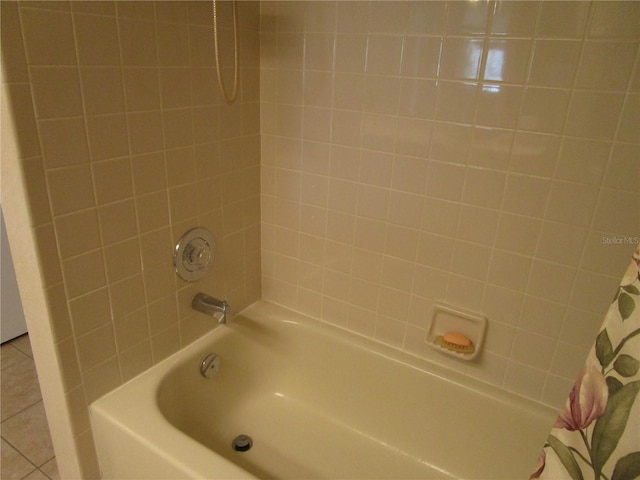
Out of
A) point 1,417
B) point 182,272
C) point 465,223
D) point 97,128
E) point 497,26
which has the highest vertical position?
point 497,26

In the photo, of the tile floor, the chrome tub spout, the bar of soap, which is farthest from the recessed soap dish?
the tile floor

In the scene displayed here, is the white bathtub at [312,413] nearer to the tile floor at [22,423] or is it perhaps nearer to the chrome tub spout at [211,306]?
the chrome tub spout at [211,306]

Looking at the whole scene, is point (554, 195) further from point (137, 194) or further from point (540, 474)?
point (137, 194)

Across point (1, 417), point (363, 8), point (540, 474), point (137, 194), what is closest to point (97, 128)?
point (137, 194)

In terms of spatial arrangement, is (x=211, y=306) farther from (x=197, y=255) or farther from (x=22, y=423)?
(x=22, y=423)

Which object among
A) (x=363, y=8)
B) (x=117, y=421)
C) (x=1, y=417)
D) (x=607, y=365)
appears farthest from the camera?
(x=1, y=417)

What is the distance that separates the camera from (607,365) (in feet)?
1.85

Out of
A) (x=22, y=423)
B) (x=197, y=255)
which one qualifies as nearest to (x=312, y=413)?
(x=197, y=255)

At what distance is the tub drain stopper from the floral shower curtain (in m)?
1.08

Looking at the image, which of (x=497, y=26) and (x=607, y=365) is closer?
(x=607, y=365)

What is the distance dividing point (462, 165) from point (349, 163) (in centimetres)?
35

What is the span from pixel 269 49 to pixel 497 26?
0.70 meters

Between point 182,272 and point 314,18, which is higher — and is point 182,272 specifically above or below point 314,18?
below

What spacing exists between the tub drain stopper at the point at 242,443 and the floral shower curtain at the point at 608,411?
1079mm
